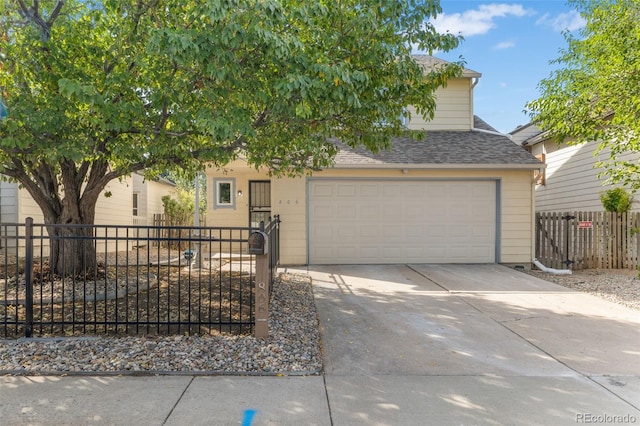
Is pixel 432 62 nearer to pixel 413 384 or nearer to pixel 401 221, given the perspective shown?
pixel 401 221

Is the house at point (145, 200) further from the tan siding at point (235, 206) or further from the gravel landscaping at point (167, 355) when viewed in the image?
the gravel landscaping at point (167, 355)

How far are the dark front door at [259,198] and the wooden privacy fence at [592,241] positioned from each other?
8336 mm

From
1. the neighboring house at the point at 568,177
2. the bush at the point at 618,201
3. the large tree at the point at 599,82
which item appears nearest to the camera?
the large tree at the point at 599,82

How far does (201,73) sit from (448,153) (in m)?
7.66

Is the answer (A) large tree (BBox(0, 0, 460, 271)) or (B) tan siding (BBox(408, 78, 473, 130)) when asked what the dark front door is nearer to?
(B) tan siding (BBox(408, 78, 473, 130))

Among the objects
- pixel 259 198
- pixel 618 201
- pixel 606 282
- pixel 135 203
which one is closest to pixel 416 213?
pixel 606 282

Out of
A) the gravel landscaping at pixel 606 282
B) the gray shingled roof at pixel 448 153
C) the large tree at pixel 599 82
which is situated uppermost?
the large tree at pixel 599 82

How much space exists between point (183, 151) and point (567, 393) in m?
5.53

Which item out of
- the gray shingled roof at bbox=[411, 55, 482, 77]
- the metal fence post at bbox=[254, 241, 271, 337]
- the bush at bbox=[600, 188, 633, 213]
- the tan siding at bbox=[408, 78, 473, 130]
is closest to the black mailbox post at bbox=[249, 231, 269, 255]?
the metal fence post at bbox=[254, 241, 271, 337]

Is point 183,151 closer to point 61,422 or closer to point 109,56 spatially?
point 109,56

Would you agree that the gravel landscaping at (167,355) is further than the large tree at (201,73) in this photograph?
No

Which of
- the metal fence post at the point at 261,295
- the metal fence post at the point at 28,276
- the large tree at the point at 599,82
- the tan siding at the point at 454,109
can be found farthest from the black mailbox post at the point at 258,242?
the tan siding at the point at 454,109

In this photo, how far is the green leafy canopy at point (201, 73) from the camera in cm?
420

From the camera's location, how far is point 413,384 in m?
3.51
